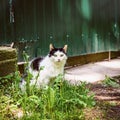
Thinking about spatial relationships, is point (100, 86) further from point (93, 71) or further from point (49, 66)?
point (93, 71)

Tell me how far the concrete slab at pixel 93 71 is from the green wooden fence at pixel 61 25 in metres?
0.61

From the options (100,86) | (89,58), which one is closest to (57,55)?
(100,86)

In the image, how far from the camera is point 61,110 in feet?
19.0

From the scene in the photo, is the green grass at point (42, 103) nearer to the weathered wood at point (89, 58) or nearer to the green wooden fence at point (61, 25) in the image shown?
the green wooden fence at point (61, 25)

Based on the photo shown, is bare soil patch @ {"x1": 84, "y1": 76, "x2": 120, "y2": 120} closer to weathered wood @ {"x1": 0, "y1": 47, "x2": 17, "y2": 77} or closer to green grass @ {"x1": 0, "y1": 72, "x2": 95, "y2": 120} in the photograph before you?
green grass @ {"x1": 0, "y1": 72, "x2": 95, "y2": 120}

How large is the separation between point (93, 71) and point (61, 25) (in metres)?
1.49

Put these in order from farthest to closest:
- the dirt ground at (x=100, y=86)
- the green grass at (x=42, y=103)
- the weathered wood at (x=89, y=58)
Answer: the weathered wood at (x=89, y=58) → the dirt ground at (x=100, y=86) → the green grass at (x=42, y=103)

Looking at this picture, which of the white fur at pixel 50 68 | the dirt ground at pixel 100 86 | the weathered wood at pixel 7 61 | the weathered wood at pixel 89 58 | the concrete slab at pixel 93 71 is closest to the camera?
the dirt ground at pixel 100 86

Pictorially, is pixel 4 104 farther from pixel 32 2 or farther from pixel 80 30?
pixel 80 30

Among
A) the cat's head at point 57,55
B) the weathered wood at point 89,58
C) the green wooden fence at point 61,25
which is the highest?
the green wooden fence at point 61,25

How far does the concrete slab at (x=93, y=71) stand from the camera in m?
9.28

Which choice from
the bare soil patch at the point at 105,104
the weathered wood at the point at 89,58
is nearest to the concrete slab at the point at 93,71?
the weathered wood at the point at 89,58

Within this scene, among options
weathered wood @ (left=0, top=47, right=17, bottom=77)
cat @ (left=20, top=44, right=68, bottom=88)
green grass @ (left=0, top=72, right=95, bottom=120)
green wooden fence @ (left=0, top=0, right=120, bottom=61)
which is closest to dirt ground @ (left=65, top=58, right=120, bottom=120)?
green grass @ (left=0, top=72, right=95, bottom=120)

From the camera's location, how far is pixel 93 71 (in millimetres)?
10414
